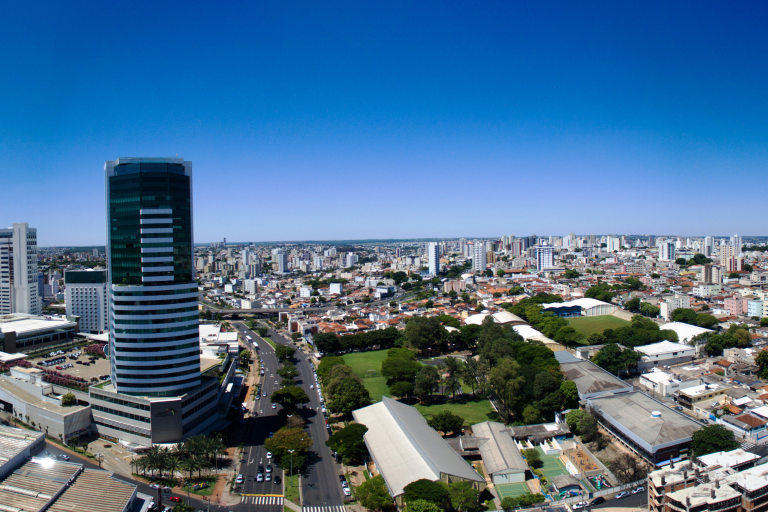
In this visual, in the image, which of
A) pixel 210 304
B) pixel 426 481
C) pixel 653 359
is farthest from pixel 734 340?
pixel 210 304

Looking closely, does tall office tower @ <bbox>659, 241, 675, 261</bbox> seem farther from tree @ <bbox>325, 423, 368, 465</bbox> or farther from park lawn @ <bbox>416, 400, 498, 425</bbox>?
tree @ <bbox>325, 423, 368, 465</bbox>

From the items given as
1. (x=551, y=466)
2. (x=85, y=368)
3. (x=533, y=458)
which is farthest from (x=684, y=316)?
(x=85, y=368)

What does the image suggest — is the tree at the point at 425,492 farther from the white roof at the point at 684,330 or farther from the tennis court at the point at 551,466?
the white roof at the point at 684,330

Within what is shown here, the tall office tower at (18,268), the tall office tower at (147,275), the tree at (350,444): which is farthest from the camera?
the tall office tower at (18,268)

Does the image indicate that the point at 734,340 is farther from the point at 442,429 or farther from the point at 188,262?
the point at 188,262

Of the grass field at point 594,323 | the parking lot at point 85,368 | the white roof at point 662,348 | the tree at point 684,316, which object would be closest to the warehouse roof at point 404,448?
the parking lot at point 85,368

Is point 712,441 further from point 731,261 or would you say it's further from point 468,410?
point 731,261
